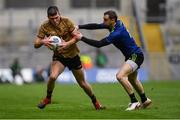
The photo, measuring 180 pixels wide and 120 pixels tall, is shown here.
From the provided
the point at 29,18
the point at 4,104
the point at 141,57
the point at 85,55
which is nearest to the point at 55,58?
the point at 141,57

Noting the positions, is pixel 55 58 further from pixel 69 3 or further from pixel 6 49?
pixel 69 3

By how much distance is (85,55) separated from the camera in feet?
137

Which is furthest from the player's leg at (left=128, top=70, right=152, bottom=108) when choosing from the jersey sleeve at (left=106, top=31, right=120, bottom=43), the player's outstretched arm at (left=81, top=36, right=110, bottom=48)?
the player's outstretched arm at (left=81, top=36, right=110, bottom=48)

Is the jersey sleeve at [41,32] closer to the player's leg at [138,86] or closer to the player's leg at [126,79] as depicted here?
the player's leg at [126,79]

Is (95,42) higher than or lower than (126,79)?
higher

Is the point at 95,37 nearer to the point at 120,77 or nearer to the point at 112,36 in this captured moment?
the point at 120,77

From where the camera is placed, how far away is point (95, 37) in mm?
42781

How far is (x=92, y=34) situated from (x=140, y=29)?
282cm

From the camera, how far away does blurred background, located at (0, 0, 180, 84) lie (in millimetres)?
39500

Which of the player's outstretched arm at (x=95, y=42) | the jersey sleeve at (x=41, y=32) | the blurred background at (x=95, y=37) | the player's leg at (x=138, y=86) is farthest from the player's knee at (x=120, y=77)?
the blurred background at (x=95, y=37)

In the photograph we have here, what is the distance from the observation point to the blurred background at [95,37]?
130ft

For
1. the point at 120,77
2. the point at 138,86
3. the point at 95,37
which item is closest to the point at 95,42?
the point at 120,77

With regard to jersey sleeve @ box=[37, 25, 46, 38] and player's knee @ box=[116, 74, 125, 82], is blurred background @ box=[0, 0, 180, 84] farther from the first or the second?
player's knee @ box=[116, 74, 125, 82]

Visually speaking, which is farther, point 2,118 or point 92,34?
point 92,34
